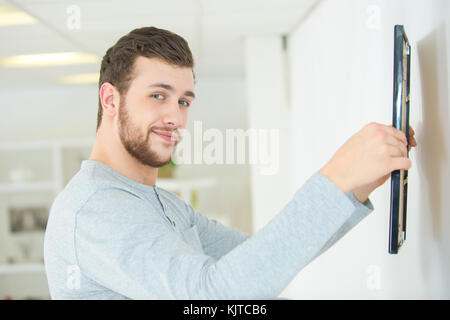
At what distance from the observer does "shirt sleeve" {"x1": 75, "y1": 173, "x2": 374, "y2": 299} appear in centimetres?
51

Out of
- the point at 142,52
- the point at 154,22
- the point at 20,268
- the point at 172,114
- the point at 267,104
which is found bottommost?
the point at 20,268

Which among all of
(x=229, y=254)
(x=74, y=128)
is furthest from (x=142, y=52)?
(x=74, y=128)

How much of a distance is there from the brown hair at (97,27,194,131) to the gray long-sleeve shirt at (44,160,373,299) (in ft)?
0.53

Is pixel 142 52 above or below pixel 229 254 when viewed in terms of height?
above

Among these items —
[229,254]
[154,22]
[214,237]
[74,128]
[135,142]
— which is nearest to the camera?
[229,254]

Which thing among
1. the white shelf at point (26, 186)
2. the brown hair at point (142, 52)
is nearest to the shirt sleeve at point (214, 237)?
the brown hair at point (142, 52)

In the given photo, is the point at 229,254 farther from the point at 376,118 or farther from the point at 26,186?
the point at 26,186

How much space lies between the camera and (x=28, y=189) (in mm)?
3287

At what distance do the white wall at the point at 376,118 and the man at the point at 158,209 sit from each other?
0.92 ft

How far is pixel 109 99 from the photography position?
79 centimetres

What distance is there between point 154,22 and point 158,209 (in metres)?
1.09

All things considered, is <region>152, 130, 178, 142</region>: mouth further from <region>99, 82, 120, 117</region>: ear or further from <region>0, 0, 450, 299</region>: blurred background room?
<region>0, 0, 450, 299</region>: blurred background room
